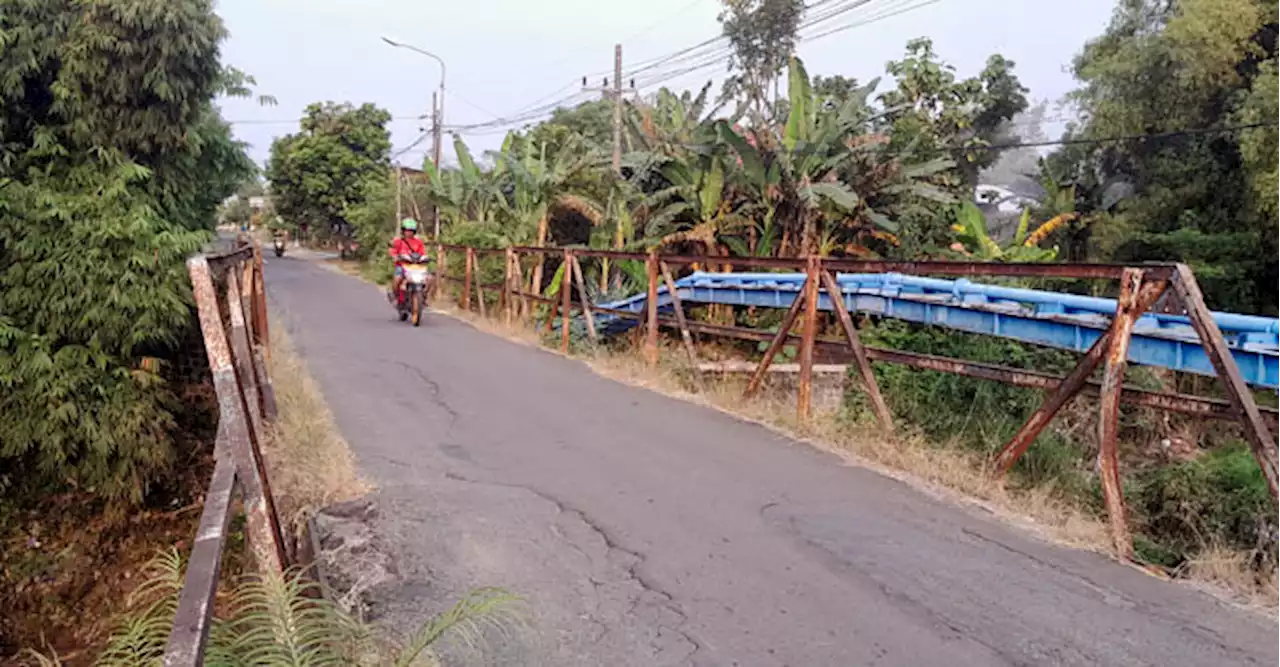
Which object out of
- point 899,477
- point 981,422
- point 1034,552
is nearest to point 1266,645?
point 1034,552

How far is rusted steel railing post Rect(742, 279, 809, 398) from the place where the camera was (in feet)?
24.7

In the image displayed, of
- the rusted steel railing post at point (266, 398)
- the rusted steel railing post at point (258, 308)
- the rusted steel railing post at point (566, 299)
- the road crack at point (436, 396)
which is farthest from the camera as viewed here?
the rusted steel railing post at point (566, 299)

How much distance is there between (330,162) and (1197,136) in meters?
39.6

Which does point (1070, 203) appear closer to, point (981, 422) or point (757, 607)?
point (981, 422)

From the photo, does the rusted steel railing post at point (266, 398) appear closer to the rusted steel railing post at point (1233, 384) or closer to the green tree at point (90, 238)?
the green tree at point (90, 238)

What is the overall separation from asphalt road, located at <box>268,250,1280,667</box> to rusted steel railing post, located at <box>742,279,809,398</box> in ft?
2.19

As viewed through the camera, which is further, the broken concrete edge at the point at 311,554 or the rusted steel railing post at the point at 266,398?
the rusted steel railing post at the point at 266,398

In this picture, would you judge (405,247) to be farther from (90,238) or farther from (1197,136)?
(1197,136)

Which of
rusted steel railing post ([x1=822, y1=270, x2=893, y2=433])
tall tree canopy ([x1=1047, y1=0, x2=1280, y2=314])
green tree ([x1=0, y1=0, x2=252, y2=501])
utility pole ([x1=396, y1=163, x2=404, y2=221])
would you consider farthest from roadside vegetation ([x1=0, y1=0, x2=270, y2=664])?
utility pole ([x1=396, y1=163, x2=404, y2=221])

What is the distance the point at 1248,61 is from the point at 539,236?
16.0m

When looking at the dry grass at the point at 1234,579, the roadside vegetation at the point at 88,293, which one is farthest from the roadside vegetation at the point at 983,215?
the roadside vegetation at the point at 88,293

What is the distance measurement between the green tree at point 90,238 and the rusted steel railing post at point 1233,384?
6.98 m

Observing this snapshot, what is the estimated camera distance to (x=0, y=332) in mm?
6598

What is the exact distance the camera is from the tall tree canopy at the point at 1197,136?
58.0 ft
